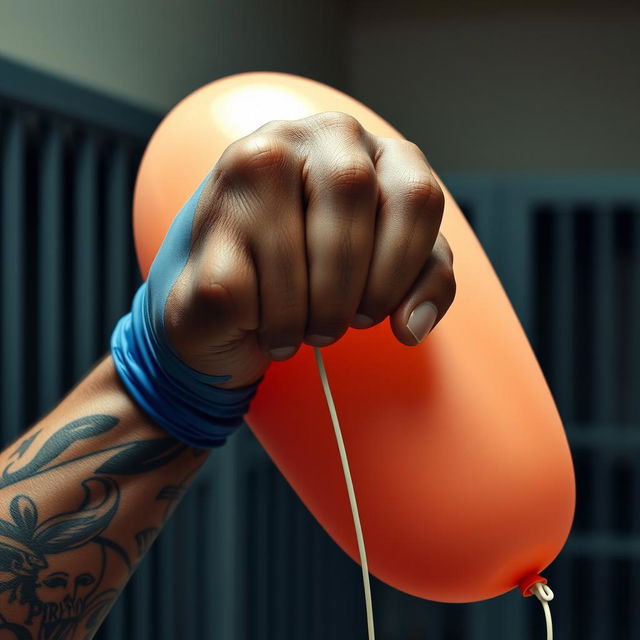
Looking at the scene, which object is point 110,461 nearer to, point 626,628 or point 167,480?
point 167,480

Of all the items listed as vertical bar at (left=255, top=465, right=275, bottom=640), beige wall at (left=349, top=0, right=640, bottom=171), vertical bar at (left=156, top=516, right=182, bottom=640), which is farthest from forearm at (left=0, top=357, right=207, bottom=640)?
beige wall at (left=349, top=0, right=640, bottom=171)

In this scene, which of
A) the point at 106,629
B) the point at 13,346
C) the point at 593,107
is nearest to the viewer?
the point at 13,346

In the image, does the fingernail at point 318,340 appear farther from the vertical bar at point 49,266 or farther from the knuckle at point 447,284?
the vertical bar at point 49,266

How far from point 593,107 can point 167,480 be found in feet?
7.95

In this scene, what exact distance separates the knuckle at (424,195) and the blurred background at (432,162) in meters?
0.70

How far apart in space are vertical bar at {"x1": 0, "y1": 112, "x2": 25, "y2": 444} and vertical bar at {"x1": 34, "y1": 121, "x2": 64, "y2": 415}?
1.9 inches

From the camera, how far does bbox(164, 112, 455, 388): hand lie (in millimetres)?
336

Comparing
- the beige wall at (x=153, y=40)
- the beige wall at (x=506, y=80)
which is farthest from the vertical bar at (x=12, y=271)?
the beige wall at (x=506, y=80)

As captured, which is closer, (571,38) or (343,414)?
(343,414)

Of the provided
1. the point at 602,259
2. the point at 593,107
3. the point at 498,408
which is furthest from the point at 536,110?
the point at 498,408

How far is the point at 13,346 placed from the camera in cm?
95

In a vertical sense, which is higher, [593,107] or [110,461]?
[593,107]

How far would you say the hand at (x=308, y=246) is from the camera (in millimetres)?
336

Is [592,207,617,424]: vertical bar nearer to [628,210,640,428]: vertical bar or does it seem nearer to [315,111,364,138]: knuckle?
[628,210,640,428]: vertical bar
